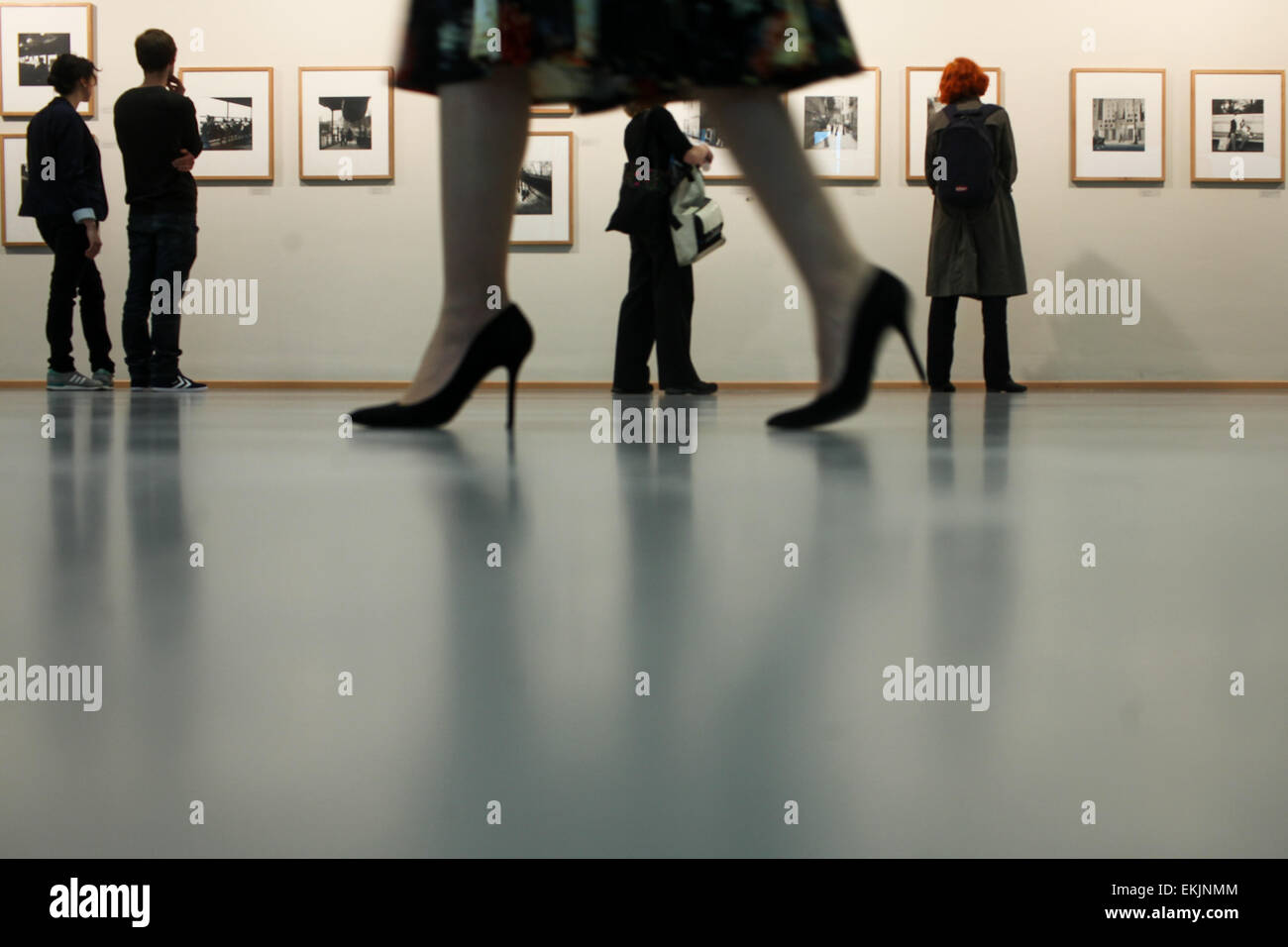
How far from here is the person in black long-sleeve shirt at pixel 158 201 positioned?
15.6ft

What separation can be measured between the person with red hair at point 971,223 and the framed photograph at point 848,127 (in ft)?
4.60

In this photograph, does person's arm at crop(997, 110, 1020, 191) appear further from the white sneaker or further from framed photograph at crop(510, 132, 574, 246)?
the white sneaker

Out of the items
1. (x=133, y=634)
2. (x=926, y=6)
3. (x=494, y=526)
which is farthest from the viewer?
(x=926, y=6)

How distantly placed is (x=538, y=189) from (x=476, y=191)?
5118mm

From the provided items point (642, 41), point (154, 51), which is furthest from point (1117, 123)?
point (642, 41)

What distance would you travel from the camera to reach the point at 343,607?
615mm

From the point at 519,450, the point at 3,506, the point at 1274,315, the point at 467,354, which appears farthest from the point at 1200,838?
the point at 1274,315

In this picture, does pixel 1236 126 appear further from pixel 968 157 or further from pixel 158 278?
pixel 158 278

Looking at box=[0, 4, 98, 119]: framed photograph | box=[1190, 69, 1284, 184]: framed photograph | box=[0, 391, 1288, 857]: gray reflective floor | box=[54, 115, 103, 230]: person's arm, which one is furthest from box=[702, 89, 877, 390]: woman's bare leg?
box=[0, 4, 98, 119]: framed photograph

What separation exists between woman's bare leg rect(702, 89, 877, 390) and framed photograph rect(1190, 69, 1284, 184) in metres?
5.83

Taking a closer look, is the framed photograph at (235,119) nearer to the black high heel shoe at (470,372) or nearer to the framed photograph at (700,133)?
the framed photograph at (700,133)

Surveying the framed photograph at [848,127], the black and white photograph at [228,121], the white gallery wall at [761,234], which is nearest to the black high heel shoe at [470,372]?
the white gallery wall at [761,234]

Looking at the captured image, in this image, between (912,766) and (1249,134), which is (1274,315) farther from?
(912,766)
